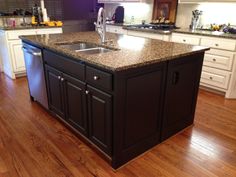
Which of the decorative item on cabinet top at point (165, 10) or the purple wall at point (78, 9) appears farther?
the purple wall at point (78, 9)

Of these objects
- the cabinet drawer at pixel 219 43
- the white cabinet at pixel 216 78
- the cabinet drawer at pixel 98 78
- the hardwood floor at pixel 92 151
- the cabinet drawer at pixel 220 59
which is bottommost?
the hardwood floor at pixel 92 151

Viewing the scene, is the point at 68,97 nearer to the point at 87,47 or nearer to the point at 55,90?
the point at 55,90

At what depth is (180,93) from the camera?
Result: 2.19 m

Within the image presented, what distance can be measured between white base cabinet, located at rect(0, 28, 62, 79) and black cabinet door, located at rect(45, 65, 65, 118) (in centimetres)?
182

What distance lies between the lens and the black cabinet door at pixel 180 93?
2.04 meters

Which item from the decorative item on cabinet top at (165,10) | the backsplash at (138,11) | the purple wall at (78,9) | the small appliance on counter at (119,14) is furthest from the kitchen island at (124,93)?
the purple wall at (78,9)

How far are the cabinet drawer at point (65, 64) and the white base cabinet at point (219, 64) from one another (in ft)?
7.44

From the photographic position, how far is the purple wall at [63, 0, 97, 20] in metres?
6.02

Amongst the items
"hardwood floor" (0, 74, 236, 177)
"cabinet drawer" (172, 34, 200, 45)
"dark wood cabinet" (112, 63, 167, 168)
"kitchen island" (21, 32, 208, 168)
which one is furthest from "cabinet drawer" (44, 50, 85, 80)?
"cabinet drawer" (172, 34, 200, 45)

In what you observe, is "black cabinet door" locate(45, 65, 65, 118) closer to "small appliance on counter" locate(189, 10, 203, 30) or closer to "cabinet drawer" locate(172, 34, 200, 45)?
"cabinet drawer" locate(172, 34, 200, 45)

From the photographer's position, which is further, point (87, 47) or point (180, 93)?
point (87, 47)

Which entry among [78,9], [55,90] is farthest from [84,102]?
[78,9]

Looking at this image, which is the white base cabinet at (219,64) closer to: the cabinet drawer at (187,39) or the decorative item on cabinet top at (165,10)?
the cabinet drawer at (187,39)

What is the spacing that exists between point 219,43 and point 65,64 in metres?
2.32
